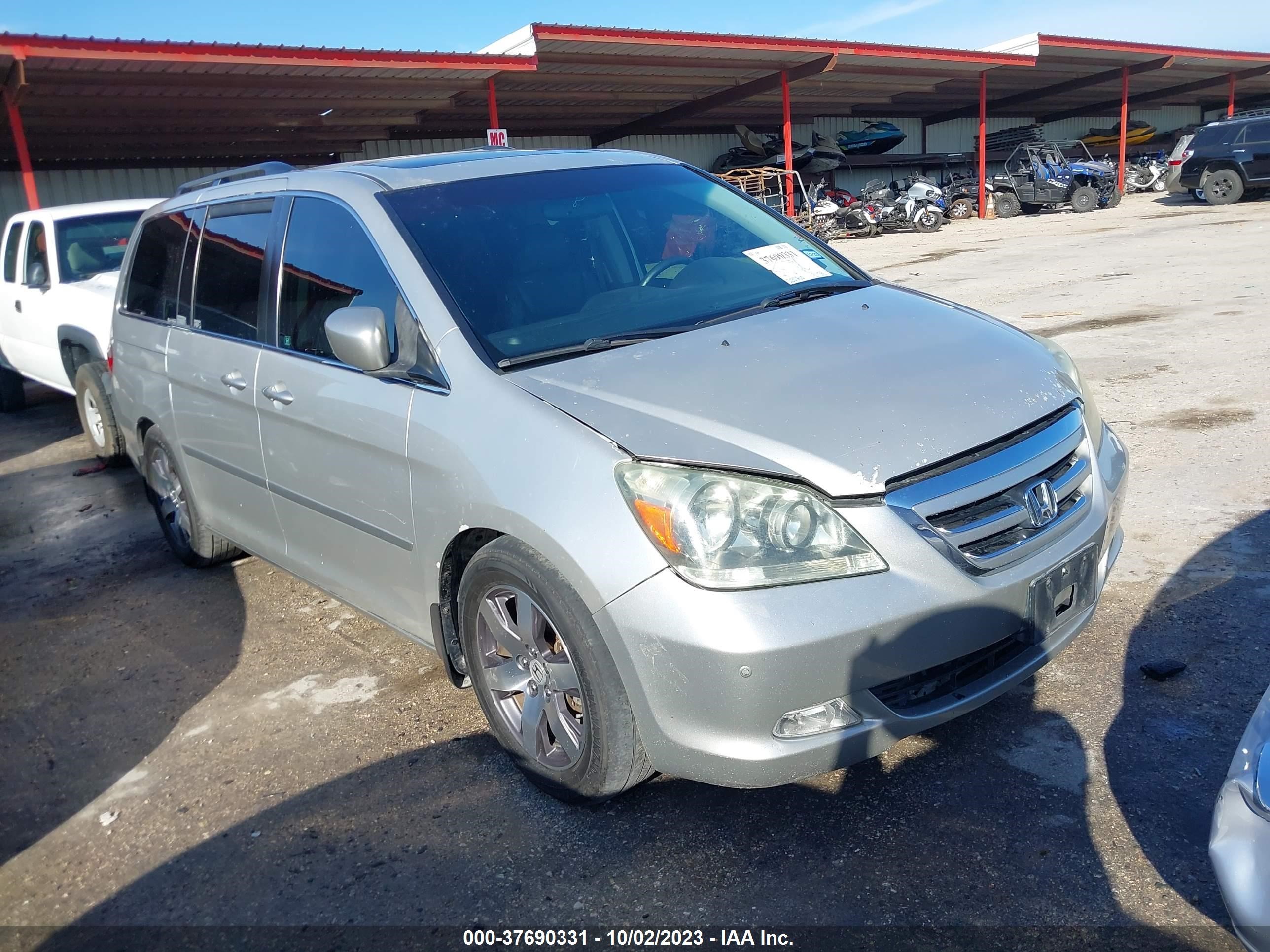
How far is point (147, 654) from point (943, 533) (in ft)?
11.2

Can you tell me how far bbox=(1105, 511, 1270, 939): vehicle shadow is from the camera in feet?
8.02

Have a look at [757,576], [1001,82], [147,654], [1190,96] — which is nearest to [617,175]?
[757,576]

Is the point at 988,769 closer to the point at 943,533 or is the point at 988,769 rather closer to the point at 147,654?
the point at 943,533

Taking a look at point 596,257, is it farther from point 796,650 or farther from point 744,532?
point 796,650

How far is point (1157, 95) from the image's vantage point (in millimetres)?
38031

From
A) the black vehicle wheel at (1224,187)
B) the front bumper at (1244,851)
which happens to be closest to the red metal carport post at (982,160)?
the black vehicle wheel at (1224,187)

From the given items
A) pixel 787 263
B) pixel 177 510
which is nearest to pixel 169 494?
pixel 177 510

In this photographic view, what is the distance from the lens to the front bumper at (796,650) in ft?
7.50

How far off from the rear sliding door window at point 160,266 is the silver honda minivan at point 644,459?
0.61 m

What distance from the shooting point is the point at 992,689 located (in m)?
2.55

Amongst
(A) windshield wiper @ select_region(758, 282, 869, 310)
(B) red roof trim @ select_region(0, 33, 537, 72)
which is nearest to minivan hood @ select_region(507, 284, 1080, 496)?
(A) windshield wiper @ select_region(758, 282, 869, 310)

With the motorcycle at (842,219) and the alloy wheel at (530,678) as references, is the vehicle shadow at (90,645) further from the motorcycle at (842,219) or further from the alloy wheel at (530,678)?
the motorcycle at (842,219)

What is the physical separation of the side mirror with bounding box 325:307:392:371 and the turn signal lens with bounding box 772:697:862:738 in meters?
1.58

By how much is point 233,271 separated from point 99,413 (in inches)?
156
